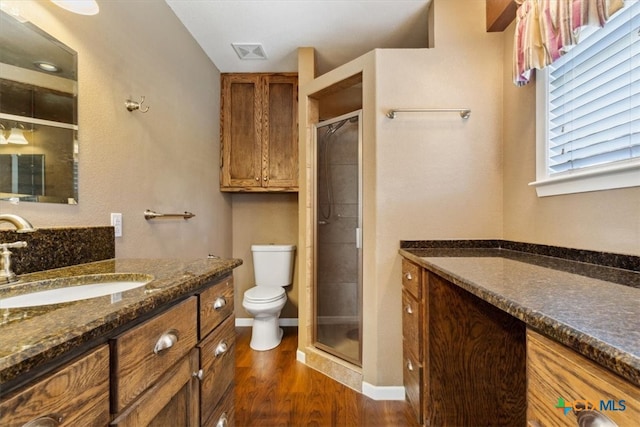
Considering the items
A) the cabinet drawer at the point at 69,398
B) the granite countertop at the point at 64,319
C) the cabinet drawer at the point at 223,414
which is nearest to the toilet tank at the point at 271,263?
the cabinet drawer at the point at 223,414

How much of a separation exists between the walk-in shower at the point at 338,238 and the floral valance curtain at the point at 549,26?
900 mm

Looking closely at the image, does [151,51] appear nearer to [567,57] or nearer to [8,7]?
[8,7]

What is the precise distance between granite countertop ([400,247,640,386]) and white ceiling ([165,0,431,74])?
1682 mm

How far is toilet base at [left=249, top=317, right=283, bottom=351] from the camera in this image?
2305 millimetres

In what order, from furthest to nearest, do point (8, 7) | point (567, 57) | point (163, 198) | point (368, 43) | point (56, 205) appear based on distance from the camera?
point (368, 43)
point (163, 198)
point (567, 57)
point (56, 205)
point (8, 7)

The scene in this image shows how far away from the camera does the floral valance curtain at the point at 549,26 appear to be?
3.18ft

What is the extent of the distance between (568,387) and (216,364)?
985 millimetres

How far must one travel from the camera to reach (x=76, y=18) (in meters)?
1.12

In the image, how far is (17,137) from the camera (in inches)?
36.2

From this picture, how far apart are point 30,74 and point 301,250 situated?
1.67 meters

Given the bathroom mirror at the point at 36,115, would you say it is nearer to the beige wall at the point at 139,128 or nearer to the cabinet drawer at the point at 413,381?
the beige wall at the point at 139,128

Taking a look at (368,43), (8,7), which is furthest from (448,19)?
(8,7)

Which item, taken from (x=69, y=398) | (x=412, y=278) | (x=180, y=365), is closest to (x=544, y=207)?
(x=412, y=278)

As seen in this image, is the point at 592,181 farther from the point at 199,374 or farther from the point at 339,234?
the point at 199,374
